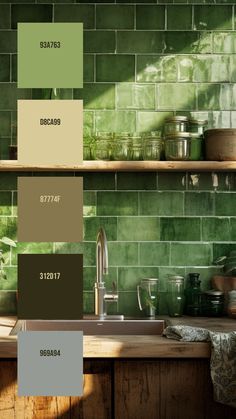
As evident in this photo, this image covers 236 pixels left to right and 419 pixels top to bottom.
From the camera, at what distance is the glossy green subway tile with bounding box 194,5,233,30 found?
12.5 ft

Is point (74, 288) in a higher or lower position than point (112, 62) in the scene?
lower

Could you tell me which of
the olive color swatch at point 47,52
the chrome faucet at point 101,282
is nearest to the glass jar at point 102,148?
the chrome faucet at point 101,282

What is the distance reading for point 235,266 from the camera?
3643 mm

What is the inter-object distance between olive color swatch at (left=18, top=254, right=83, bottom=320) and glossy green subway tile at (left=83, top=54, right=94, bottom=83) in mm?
1262

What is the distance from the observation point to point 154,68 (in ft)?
12.5

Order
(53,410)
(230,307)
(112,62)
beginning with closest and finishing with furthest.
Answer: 1. (53,410)
2. (230,307)
3. (112,62)

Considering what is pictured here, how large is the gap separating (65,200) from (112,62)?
47.7 inches

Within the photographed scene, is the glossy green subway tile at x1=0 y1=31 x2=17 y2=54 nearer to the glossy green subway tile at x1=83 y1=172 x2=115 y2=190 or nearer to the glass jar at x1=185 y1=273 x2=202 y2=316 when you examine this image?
the glossy green subway tile at x1=83 y1=172 x2=115 y2=190

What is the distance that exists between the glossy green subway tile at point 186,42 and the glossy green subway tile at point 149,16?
8 cm

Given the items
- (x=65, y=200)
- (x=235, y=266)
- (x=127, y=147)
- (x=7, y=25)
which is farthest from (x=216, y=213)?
(x=7, y=25)

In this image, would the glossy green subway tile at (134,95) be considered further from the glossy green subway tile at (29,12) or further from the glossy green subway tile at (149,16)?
the glossy green subway tile at (29,12)

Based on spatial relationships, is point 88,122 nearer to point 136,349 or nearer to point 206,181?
point 206,181

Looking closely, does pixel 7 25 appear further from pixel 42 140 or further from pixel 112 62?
pixel 42 140

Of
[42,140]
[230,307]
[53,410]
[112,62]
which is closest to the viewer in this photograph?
[42,140]
